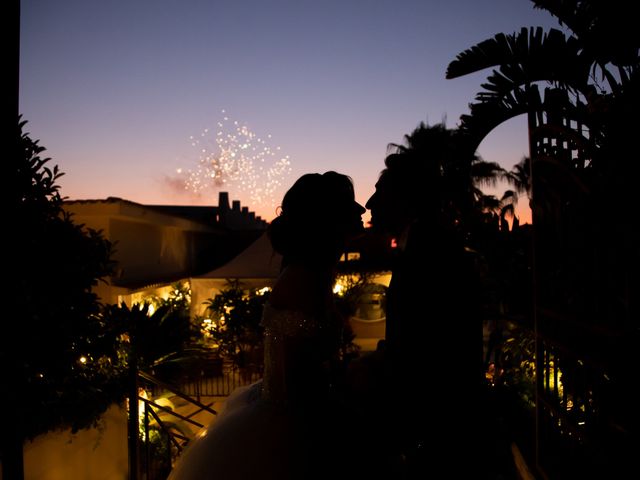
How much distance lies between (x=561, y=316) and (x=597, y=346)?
36 cm

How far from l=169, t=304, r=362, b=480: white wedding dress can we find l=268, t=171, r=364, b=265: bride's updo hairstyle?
317 millimetres

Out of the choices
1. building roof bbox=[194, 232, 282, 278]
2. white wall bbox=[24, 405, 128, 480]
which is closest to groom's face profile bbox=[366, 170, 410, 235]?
white wall bbox=[24, 405, 128, 480]

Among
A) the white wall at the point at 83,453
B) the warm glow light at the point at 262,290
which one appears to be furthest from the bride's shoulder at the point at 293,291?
the warm glow light at the point at 262,290

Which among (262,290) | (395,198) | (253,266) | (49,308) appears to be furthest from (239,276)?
(395,198)

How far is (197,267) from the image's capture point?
19734 mm

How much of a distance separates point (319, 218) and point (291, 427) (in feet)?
3.37

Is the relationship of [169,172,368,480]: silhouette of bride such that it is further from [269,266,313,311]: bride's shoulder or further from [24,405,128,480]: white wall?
[24,405,128,480]: white wall

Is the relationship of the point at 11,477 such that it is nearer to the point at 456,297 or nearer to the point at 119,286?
the point at 456,297

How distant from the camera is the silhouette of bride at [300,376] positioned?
80.4 inches

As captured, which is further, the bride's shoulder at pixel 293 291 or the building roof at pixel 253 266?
the building roof at pixel 253 266

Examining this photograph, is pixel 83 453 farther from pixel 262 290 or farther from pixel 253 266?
pixel 262 290

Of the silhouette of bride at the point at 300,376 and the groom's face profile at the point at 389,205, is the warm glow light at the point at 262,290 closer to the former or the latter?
the silhouette of bride at the point at 300,376

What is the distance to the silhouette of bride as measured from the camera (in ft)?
6.70

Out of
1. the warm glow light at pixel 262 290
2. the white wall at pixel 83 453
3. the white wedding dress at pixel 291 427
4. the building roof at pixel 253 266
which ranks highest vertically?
the building roof at pixel 253 266
